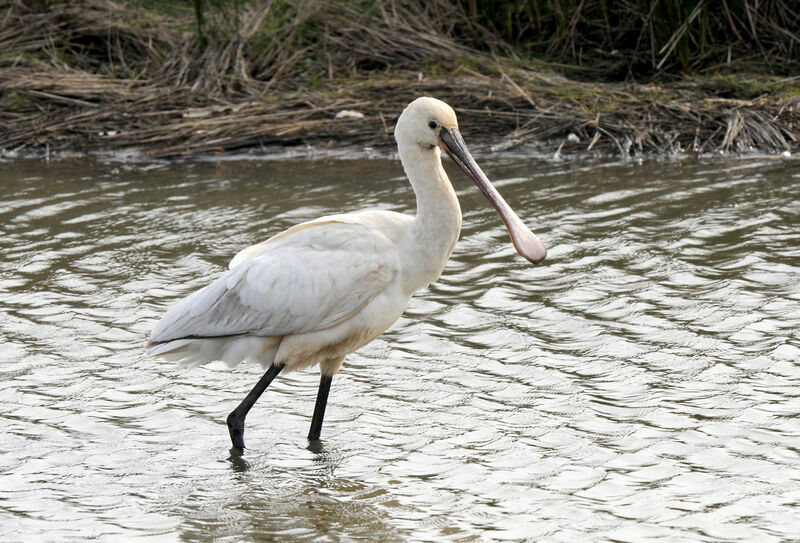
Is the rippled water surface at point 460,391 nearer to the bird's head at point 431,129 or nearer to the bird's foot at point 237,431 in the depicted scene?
the bird's foot at point 237,431

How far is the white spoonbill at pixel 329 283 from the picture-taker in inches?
198

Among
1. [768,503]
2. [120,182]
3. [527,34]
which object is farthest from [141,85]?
[768,503]

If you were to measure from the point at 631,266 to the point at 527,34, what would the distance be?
6.82 metres

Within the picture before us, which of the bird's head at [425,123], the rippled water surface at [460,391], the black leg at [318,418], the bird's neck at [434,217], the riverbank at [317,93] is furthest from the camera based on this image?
the riverbank at [317,93]

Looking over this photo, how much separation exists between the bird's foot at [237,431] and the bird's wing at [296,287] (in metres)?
→ 0.38

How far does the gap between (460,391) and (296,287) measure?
1169 mm

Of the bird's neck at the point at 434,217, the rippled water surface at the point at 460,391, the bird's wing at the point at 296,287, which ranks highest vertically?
the bird's neck at the point at 434,217

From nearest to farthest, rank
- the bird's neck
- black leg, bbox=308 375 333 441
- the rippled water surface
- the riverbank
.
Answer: the rippled water surface
the bird's neck
black leg, bbox=308 375 333 441
the riverbank

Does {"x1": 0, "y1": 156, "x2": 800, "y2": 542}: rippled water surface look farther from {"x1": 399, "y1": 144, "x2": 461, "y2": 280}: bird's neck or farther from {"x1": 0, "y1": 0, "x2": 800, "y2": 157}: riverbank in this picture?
{"x1": 0, "y1": 0, "x2": 800, "y2": 157}: riverbank

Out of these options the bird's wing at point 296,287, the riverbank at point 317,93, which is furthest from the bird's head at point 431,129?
the riverbank at point 317,93

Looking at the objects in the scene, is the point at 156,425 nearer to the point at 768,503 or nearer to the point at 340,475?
the point at 340,475

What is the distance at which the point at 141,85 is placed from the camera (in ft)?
42.6

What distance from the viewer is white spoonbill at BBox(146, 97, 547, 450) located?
198 inches

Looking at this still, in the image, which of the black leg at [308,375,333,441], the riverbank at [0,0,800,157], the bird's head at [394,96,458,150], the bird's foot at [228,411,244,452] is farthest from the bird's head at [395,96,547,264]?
the riverbank at [0,0,800,157]
